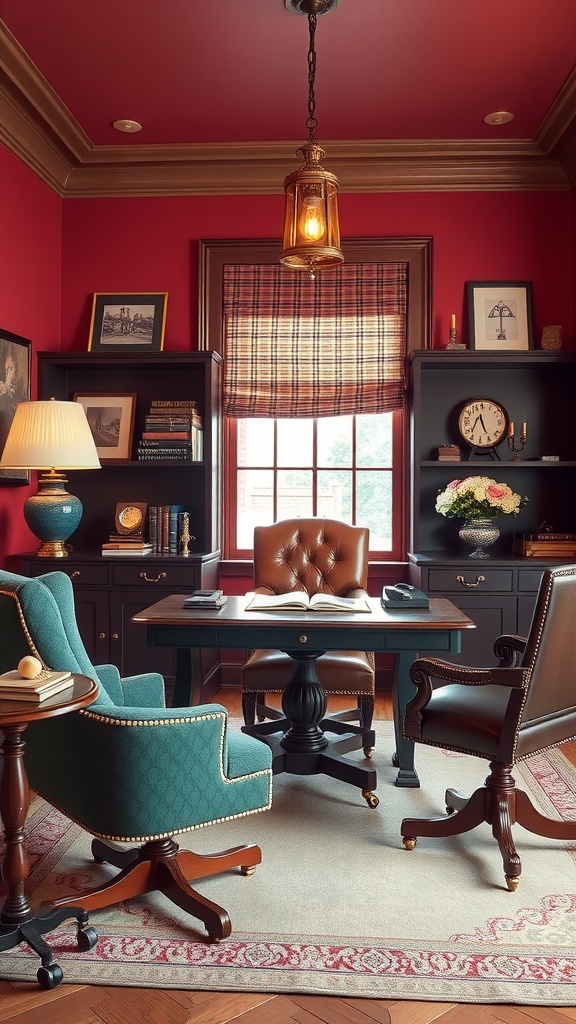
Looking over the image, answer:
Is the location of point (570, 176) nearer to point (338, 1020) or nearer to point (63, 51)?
point (63, 51)

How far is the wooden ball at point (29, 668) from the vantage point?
214 cm

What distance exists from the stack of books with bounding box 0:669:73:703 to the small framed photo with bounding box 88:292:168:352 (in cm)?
327

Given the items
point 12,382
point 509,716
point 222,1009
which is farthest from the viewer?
point 12,382

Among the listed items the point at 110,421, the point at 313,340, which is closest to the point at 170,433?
the point at 110,421

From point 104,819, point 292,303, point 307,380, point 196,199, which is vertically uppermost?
point 196,199

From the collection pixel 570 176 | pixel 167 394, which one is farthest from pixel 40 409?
pixel 570 176

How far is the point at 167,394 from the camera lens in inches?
205

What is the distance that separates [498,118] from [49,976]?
14.7ft

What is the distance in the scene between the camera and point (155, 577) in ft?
15.3

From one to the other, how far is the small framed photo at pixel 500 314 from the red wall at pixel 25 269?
8.28ft

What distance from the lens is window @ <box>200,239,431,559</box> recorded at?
17.1 feet

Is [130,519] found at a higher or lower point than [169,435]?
lower

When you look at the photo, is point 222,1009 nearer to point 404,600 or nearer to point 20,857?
point 20,857

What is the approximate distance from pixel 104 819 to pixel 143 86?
3.60 meters
